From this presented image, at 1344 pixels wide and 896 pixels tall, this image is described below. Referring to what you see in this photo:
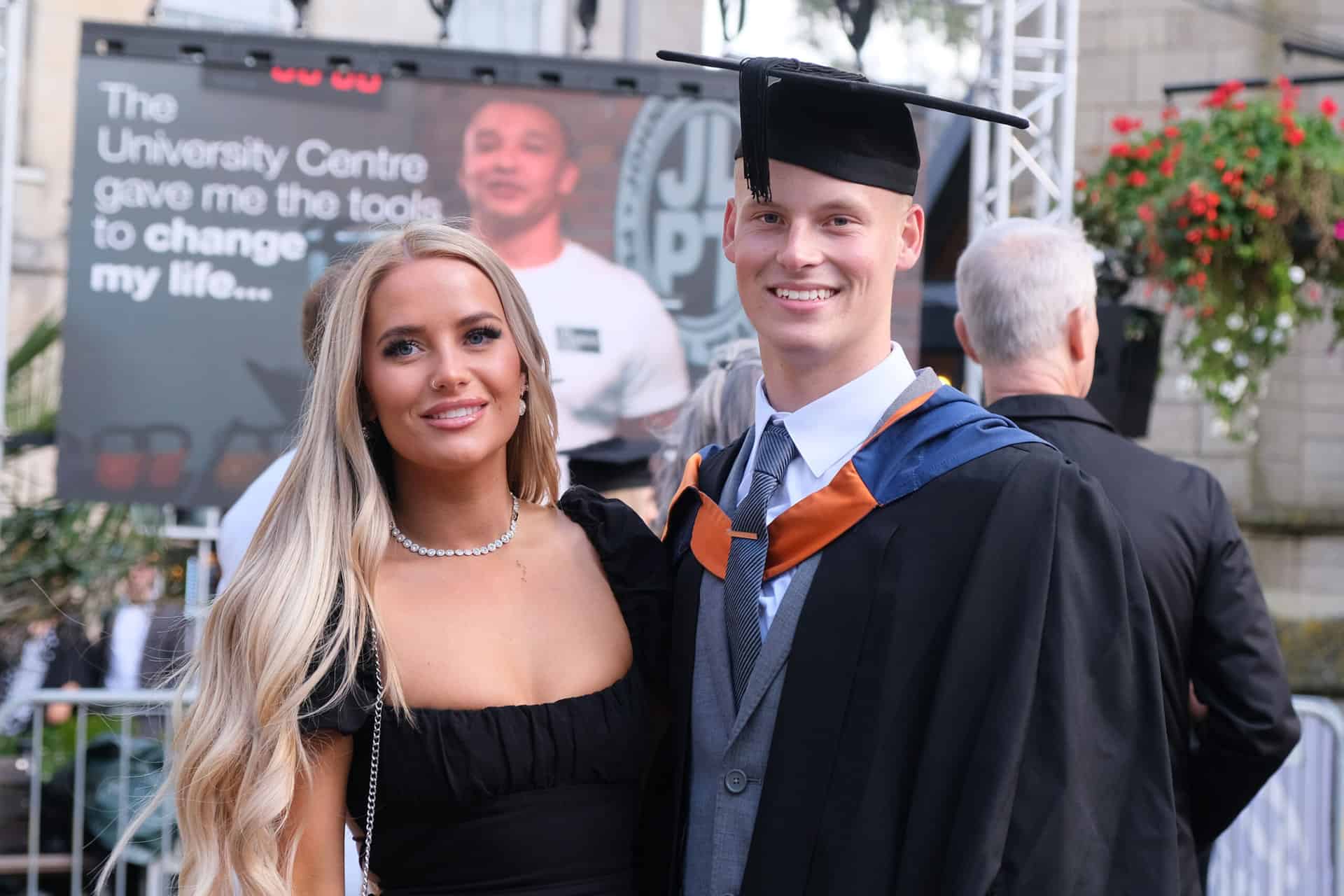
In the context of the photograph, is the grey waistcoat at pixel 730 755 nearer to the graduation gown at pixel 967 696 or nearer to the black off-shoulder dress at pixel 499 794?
the graduation gown at pixel 967 696

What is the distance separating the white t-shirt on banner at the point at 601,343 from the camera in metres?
5.43

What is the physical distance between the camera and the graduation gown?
5.78ft

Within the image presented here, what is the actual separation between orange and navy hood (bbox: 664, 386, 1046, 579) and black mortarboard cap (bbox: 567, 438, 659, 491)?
8.96 feet

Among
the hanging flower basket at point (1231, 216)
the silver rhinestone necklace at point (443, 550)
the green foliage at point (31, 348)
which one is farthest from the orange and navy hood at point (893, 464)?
the green foliage at point (31, 348)

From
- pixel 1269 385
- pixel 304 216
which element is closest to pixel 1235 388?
pixel 1269 385

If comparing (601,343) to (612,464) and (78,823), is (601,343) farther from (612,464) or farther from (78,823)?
(78,823)

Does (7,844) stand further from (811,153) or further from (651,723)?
(811,153)

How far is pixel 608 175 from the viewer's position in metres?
5.51

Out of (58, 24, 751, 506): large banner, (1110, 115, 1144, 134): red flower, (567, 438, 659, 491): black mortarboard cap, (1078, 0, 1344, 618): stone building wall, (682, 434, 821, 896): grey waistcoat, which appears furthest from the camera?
(1078, 0, 1344, 618): stone building wall

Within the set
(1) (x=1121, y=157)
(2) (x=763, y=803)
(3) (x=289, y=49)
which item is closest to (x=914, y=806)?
(2) (x=763, y=803)

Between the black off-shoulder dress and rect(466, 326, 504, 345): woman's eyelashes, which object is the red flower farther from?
the black off-shoulder dress

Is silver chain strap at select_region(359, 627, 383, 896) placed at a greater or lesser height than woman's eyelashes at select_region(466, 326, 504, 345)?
lesser

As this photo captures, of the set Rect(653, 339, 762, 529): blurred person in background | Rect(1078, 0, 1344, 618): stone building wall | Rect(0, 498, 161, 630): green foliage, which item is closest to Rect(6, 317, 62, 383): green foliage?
Rect(0, 498, 161, 630): green foliage

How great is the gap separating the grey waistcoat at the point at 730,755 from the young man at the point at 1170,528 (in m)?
1.15
